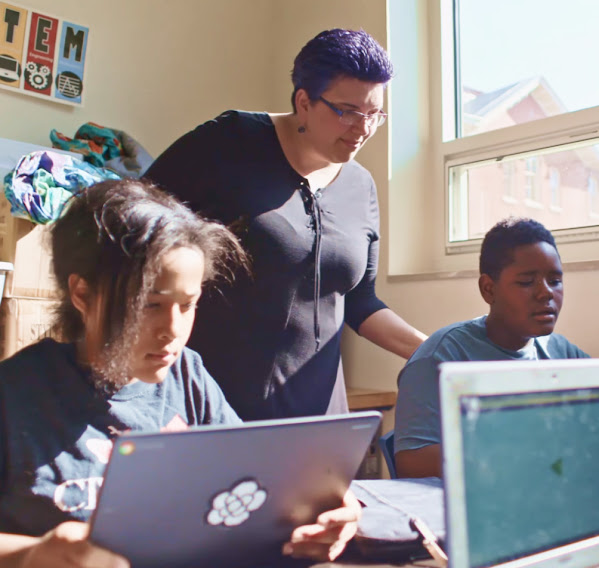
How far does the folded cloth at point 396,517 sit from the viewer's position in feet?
2.49

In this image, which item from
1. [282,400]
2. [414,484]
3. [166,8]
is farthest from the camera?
[166,8]

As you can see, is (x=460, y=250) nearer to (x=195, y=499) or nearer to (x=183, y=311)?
(x=183, y=311)

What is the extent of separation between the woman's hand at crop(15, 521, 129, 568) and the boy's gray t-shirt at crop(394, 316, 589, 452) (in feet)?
2.45

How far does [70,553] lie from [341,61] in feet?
3.29

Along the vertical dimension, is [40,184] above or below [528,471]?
above

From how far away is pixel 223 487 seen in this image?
0.62m

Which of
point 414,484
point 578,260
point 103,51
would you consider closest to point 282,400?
point 414,484

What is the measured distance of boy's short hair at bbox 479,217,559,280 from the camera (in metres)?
1.44

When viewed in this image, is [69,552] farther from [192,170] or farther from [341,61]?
[341,61]

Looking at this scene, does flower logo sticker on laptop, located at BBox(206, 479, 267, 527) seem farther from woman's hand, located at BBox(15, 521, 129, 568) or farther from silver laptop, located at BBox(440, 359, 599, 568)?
silver laptop, located at BBox(440, 359, 599, 568)

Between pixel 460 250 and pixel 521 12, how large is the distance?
777mm

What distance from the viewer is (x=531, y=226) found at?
1.47 meters

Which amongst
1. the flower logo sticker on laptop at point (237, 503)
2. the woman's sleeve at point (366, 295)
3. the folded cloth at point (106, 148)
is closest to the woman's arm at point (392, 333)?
the woman's sleeve at point (366, 295)

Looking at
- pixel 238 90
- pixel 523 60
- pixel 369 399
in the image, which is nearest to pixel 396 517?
pixel 369 399
